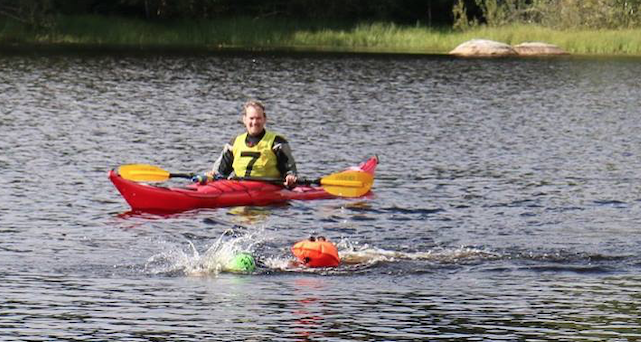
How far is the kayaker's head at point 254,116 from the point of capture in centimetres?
1747

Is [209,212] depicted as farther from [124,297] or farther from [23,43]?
[23,43]

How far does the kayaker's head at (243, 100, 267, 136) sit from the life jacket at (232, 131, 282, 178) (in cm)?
16

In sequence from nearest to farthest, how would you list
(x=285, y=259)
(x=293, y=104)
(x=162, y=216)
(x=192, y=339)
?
(x=192, y=339) → (x=285, y=259) → (x=162, y=216) → (x=293, y=104)

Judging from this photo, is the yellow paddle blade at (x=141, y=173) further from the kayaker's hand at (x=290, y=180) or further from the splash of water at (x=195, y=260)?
the splash of water at (x=195, y=260)

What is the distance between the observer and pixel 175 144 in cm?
2439

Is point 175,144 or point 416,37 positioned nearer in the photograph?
point 175,144

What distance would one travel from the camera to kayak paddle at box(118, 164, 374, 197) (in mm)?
17766

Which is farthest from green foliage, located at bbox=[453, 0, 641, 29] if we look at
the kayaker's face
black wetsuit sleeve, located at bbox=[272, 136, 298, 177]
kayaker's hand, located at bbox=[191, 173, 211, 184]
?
kayaker's hand, located at bbox=[191, 173, 211, 184]

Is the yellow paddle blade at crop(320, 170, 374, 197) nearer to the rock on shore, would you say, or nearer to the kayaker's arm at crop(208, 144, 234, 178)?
the kayaker's arm at crop(208, 144, 234, 178)

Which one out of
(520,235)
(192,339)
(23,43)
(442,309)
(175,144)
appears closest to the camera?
(192,339)

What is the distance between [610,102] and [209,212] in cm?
1830

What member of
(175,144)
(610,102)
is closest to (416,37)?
(610,102)

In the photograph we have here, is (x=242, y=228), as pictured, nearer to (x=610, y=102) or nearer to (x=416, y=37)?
(x=610, y=102)

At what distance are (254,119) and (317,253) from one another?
4.59 meters
